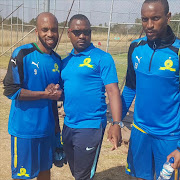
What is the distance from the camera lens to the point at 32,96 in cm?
261

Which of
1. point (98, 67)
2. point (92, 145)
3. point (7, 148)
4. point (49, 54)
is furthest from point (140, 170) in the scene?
point (7, 148)

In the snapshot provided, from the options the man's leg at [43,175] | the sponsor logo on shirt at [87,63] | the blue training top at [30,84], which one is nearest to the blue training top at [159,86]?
the sponsor logo on shirt at [87,63]

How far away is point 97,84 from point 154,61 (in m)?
0.64

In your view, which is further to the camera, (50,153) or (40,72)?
(50,153)

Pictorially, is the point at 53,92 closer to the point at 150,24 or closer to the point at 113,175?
the point at 150,24

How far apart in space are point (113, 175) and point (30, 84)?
2252 millimetres

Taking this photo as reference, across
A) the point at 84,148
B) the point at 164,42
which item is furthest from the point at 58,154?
the point at 164,42

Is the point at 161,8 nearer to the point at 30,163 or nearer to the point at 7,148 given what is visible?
the point at 30,163

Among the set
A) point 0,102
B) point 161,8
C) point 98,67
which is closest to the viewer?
point 161,8

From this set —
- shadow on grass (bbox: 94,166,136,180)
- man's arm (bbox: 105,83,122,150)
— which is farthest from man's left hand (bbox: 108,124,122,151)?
shadow on grass (bbox: 94,166,136,180)

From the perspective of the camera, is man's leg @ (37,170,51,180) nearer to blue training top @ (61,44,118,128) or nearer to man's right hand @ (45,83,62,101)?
blue training top @ (61,44,118,128)

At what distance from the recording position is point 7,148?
15.5 ft

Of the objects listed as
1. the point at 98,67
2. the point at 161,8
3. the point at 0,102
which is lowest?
the point at 0,102

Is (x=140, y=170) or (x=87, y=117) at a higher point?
(x=87, y=117)
